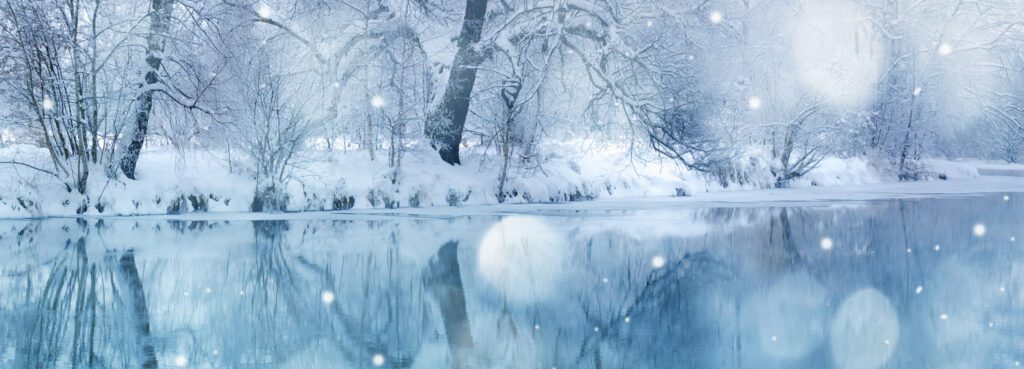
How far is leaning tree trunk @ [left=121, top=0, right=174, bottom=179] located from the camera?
20516 mm

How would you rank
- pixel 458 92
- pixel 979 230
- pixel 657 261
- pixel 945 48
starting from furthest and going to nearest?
pixel 945 48 → pixel 458 92 → pixel 979 230 → pixel 657 261

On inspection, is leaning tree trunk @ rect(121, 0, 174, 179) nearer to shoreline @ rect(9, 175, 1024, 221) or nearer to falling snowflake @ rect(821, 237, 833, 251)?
shoreline @ rect(9, 175, 1024, 221)

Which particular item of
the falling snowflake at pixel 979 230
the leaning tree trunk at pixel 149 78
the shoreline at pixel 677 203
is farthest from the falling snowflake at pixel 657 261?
the leaning tree trunk at pixel 149 78

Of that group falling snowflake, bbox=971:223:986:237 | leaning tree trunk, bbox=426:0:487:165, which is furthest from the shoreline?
falling snowflake, bbox=971:223:986:237

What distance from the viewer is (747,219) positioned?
20406 millimetres

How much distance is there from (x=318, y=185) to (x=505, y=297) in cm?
1291

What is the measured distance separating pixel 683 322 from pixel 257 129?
48.4 ft

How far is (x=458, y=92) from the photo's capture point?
2414 centimetres

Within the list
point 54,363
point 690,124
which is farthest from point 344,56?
point 54,363

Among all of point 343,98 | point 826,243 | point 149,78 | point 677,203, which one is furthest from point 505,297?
point 677,203

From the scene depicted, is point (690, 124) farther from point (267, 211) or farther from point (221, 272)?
point (221, 272)

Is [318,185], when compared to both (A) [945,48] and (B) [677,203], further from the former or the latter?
(A) [945,48]

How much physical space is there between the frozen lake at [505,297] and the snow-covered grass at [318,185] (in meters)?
2.17

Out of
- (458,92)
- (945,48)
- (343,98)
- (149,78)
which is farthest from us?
(945,48)
